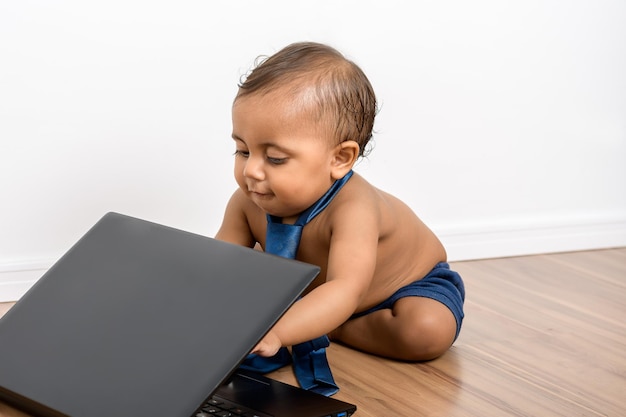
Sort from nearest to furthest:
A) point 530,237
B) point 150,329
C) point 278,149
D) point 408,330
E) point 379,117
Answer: point 150,329 < point 278,149 < point 408,330 < point 379,117 < point 530,237

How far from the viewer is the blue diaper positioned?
1398 millimetres

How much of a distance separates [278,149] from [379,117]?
701mm

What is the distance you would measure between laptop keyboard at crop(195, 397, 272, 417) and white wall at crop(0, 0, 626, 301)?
0.75 m

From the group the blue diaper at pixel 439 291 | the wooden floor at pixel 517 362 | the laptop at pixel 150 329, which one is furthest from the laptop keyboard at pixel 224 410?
the blue diaper at pixel 439 291

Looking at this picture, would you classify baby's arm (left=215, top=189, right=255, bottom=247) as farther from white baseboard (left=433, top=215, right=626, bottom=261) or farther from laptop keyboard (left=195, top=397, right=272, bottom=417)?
white baseboard (left=433, top=215, right=626, bottom=261)

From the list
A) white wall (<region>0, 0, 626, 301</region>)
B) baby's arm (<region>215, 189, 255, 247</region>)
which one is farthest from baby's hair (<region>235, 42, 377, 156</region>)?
white wall (<region>0, 0, 626, 301</region>)

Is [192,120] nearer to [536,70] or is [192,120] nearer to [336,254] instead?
[336,254]

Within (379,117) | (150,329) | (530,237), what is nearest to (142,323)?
(150,329)

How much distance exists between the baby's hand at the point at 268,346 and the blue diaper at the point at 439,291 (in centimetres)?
38

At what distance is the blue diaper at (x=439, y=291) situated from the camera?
1.40 metres

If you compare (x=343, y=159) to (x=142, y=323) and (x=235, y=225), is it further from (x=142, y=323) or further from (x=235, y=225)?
(x=142, y=323)

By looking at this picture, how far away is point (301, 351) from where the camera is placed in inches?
51.8

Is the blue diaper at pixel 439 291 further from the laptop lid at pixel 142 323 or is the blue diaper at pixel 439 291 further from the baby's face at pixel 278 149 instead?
the laptop lid at pixel 142 323

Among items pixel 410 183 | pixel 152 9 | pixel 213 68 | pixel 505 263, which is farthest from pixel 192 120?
pixel 505 263
